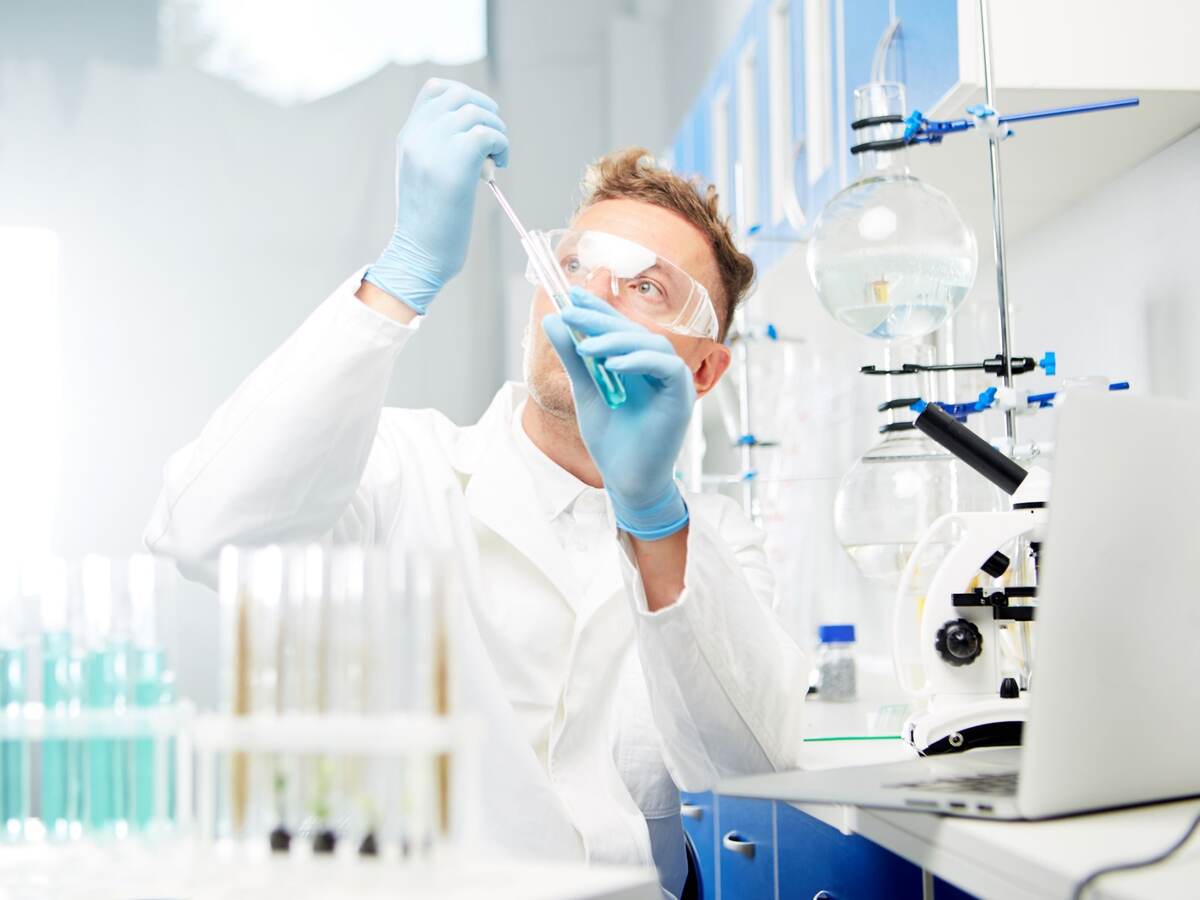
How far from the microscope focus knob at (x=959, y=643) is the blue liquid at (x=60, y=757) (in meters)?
0.98

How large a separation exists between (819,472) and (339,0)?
2359 mm

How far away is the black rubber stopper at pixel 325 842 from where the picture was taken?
629 millimetres

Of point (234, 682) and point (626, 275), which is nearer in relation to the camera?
point (234, 682)

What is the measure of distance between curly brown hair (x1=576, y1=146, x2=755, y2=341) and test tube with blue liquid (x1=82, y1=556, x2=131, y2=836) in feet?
4.27

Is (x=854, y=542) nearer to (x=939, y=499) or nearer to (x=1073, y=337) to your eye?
(x=939, y=499)

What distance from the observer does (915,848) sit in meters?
0.87

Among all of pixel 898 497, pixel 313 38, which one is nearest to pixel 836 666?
pixel 898 497

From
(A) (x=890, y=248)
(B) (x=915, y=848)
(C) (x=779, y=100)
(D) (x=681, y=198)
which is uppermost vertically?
(C) (x=779, y=100)

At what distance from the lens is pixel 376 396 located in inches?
50.6

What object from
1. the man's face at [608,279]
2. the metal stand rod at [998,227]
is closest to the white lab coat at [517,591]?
the man's face at [608,279]

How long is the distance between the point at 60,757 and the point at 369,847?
207 millimetres

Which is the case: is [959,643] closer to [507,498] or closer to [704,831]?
[507,498]

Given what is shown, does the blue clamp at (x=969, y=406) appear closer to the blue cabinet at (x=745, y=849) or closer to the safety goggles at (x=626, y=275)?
the safety goggles at (x=626, y=275)

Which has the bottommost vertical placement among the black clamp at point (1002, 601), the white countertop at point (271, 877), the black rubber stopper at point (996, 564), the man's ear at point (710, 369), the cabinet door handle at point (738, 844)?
the cabinet door handle at point (738, 844)
